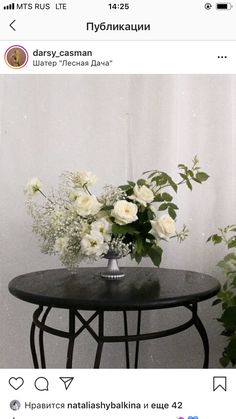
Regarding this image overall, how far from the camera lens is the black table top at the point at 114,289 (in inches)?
27.0

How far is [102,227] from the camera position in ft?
2.53

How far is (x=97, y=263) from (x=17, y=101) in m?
0.41

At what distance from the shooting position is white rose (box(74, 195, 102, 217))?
0.77 meters

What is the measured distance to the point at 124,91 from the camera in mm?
1091

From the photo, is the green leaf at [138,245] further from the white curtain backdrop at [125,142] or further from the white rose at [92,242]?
the white curtain backdrop at [125,142]

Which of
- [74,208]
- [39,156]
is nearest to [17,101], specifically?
[39,156]
